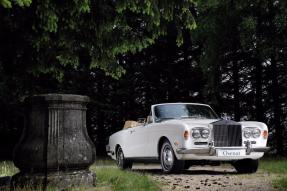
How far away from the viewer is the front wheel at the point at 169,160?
1133 centimetres

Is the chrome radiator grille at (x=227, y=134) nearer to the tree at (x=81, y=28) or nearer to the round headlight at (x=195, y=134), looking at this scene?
the round headlight at (x=195, y=134)

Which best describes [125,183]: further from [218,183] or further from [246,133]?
[246,133]

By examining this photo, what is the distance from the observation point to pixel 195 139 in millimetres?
11062

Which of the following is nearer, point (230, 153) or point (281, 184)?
point (281, 184)

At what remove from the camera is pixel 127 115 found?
31594 millimetres

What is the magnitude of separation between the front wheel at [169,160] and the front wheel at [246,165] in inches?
64.7

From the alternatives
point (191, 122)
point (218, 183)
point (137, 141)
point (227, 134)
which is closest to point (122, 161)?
point (137, 141)

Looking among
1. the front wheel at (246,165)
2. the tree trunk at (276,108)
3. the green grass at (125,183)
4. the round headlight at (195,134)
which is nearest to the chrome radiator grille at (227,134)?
the round headlight at (195,134)

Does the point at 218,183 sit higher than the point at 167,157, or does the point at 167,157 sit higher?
the point at 167,157

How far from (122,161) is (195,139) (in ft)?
11.7

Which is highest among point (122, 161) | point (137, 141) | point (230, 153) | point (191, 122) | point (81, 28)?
point (81, 28)

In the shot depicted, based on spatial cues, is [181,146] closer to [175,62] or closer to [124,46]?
[124,46]

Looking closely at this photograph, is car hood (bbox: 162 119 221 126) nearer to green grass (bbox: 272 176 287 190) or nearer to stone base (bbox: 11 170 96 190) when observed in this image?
green grass (bbox: 272 176 287 190)

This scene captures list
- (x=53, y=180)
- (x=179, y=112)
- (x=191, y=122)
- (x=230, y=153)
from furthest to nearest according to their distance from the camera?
(x=179, y=112) → (x=191, y=122) → (x=230, y=153) → (x=53, y=180)
